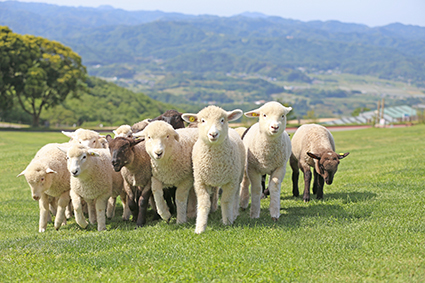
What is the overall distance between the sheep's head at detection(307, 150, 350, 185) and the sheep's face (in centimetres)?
354

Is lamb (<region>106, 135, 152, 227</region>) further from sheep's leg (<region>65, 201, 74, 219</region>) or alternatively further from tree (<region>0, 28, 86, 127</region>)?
A: tree (<region>0, 28, 86, 127</region>)

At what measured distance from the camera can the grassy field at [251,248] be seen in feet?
17.6

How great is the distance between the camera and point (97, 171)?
8.12 metres

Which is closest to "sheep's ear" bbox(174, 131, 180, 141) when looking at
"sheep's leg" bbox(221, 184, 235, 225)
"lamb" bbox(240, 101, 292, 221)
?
"sheep's leg" bbox(221, 184, 235, 225)

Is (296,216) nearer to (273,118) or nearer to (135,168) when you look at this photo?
→ (273,118)

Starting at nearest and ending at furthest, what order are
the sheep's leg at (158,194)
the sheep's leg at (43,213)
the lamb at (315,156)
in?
the sheep's leg at (158,194), the sheep's leg at (43,213), the lamb at (315,156)

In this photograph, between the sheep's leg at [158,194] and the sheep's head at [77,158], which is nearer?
the sheep's head at [77,158]

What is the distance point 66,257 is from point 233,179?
316 cm

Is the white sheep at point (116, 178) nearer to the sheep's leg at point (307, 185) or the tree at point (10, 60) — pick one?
the sheep's leg at point (307, 185)

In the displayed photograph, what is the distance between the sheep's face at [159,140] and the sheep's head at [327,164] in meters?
3.54

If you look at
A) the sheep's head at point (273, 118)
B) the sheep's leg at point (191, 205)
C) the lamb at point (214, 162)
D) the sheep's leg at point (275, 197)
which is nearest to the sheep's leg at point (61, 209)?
the sheep's leg at point (191, 205)

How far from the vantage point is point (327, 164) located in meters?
8.97

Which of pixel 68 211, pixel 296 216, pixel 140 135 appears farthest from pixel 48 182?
pixel 296 216

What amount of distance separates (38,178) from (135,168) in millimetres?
2182
